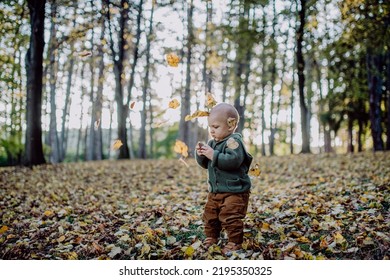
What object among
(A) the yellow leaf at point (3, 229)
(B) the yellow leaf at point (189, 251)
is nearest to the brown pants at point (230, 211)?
(B) the yellow leaf at point (189, 251)

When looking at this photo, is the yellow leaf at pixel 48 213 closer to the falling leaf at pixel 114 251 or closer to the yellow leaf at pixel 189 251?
the falling leaf at pixel 114 251

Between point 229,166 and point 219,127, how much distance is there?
0.33 m

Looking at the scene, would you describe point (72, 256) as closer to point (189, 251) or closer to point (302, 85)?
point (189, 251)

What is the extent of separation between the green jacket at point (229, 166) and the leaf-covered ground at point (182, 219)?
0.54m

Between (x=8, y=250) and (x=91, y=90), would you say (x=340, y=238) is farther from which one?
(x=91, y=90)

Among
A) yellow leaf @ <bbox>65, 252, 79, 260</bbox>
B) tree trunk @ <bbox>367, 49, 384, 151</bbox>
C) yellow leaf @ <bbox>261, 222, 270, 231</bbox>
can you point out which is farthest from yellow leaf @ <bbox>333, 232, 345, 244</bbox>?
tree trunk @ <bbox>367, 49, 384, 151</bbox>

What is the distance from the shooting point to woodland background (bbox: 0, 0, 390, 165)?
6.79m

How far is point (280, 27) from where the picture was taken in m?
10.0

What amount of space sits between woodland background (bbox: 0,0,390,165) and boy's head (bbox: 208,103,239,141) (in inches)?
26.3

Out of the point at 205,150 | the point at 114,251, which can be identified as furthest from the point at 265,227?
the point at 114,251

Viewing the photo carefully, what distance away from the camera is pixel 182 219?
12.2 ft

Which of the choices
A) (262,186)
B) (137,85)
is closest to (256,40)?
(262,186)

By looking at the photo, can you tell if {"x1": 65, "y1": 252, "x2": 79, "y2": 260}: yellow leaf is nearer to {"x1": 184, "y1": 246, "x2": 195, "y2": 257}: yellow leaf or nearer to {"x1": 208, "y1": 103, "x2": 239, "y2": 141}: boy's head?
{"x1": 184, "y1": 246, "x2": 195, "y2": 257}: yellow leaf
